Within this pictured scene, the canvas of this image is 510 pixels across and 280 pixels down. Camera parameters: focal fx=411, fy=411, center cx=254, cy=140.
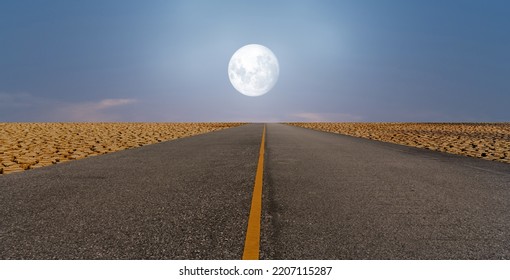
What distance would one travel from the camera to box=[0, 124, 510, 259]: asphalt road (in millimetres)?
3713

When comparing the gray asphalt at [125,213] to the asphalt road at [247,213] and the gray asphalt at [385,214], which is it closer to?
the asphalt road at [247,213]

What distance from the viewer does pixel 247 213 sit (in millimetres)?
4973

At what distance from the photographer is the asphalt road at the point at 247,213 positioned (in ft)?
12.2

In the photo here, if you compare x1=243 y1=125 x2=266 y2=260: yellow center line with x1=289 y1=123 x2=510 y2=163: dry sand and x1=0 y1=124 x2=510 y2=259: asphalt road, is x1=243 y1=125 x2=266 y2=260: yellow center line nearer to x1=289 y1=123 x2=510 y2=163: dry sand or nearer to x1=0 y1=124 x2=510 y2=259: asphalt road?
x1=0 y1=124 x2=510 y2=259: asphalt road

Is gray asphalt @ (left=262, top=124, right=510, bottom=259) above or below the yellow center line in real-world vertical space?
below

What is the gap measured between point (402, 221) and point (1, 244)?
417 cm

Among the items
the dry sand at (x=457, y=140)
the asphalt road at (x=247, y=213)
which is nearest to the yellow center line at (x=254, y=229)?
the asphalt road at (x=247, y=213)

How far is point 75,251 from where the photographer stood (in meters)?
3.65

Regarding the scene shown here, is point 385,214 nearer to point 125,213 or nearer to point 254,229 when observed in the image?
point 254,229

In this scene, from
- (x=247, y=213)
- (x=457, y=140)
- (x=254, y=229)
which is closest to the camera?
(x=254, y=229)

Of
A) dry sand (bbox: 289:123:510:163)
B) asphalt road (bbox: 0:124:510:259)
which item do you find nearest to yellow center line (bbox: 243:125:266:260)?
asphalt road (bbox: 0:124:510:259)

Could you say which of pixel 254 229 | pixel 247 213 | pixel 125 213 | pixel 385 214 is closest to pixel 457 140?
pixel 385 214
